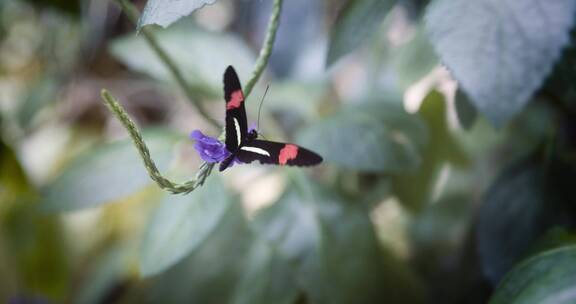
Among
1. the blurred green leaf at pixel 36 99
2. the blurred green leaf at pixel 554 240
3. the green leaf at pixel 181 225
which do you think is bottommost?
the blurred green leaf at pixel 554 240

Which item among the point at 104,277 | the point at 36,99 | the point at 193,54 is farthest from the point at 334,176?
the point at 36,99

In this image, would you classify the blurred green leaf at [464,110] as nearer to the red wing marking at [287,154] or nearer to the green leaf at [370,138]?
the green leaf at [370,138]

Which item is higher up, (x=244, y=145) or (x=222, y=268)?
(x=244, y=145)

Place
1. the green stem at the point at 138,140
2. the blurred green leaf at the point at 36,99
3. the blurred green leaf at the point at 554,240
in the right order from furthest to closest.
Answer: the blurred green leaf at the point at 36,99
the blurred green leaf at the point at 554,240
the green stem at the point at 138,140

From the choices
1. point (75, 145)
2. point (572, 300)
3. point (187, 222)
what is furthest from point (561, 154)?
point (75, 145)

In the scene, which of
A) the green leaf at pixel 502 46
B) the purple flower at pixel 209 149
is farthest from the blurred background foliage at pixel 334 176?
the purple flower at pixel 209 149

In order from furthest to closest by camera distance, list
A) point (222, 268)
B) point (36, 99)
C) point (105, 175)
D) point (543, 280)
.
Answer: point (36, 99) < point (222, 268) < point (105, 175) < point (543, 280)

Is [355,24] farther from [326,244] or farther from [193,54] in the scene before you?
[193,54]

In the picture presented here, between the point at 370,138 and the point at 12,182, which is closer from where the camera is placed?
the point at 370,138
